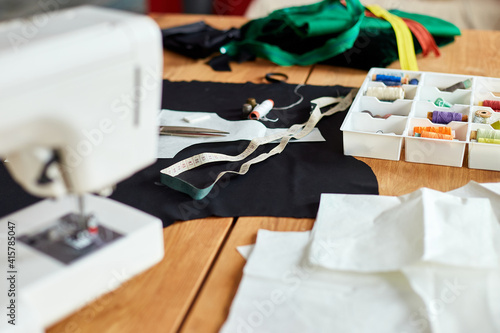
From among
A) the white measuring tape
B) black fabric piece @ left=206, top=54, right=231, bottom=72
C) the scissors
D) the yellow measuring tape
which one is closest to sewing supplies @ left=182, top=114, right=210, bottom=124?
the scissors

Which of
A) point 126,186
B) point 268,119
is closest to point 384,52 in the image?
point 268,119

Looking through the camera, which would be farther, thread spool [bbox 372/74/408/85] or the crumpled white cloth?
thread spool [bbox 372/74/408/85]

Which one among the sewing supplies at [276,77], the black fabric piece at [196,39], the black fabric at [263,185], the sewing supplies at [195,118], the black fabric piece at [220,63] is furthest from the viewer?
the black fabric piece at [196,39]

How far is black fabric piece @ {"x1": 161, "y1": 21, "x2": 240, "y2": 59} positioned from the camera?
235 cm

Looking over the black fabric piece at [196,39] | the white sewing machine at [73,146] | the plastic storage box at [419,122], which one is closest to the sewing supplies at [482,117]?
the plastic storage box at [419,122]

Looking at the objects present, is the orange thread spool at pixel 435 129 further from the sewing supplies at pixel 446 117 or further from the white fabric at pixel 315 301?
the white fabric at pixel 315 301

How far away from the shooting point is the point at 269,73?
2176 mm

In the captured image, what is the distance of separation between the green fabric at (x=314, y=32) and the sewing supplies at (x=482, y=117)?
638 millimetres

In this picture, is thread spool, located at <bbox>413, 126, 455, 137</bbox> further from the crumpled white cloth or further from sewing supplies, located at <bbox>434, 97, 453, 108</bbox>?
the crumpled white cloth

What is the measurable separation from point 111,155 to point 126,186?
0.46 meters

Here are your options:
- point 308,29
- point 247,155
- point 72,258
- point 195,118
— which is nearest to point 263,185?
point 247,155

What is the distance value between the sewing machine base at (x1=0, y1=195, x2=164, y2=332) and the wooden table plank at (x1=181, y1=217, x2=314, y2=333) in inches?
4.8

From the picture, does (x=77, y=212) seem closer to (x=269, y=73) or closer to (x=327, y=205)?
(x=327, y=205)

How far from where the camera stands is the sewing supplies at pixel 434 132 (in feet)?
4.84
